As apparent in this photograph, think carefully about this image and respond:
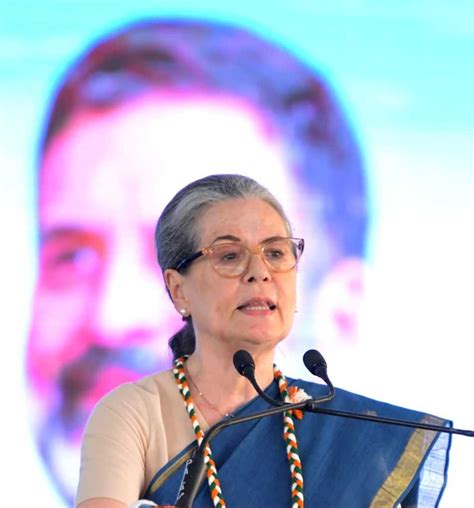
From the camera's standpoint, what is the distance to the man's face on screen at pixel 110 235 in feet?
11.1

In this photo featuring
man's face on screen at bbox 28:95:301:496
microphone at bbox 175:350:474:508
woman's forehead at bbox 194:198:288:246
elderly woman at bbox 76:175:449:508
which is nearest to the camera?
microphone at bbox 175:350:474:508

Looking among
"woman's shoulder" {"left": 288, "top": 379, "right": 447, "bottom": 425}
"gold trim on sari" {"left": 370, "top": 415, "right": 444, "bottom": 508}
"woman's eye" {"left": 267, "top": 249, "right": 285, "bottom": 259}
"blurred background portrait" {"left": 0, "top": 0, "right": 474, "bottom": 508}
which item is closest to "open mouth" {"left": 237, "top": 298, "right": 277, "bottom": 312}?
"woman's eye" {"left": 267, "top": 249, "right": 285, "bottom": 259}

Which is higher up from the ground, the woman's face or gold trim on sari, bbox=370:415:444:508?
the woman's face

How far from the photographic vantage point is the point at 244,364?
185 cm

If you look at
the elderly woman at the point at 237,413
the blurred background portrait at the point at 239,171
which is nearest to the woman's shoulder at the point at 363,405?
the elderly woman at the point at 237,413

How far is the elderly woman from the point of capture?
196 cm

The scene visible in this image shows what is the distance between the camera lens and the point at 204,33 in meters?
3.62

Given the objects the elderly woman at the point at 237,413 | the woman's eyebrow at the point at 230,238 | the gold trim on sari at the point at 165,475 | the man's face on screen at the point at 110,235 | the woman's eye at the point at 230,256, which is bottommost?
the gold trim on sari at the point at 165,475

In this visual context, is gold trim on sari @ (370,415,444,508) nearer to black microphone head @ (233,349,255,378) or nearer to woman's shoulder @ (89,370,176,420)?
black microphone head @ (233,349,255,378)

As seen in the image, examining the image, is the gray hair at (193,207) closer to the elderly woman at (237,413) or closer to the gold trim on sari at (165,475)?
the elderly woman at (237,413)

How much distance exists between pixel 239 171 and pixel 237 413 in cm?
161

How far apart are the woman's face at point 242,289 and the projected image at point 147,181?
135 cm

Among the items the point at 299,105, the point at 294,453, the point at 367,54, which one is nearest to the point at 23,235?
the point at 299,105

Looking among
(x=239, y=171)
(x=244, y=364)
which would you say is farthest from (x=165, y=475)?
(x=239, y=171)
